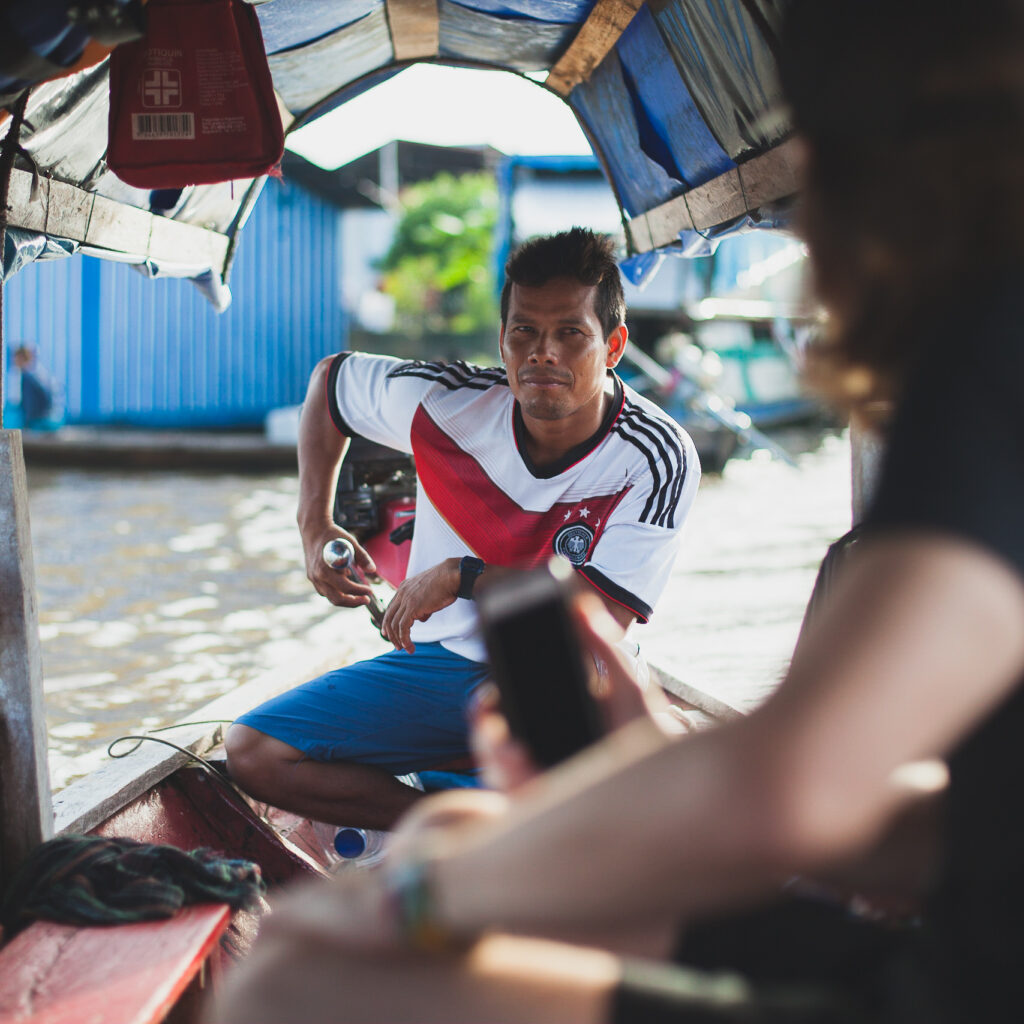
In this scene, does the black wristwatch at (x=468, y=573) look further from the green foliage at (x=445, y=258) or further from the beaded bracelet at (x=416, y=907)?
the green foliage at (x=445, y=258)

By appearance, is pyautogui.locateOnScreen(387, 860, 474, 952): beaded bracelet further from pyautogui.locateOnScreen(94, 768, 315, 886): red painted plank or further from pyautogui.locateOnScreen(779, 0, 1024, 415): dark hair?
pyautogui.locateOnScreen(94, 768, 315, 886): red painted plank

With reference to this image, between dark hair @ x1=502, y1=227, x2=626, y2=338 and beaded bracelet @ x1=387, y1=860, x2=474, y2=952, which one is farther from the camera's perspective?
dark hair @ x1=502, y1=227, x2=626, y2=338

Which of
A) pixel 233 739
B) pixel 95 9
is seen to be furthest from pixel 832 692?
pixel 233 739

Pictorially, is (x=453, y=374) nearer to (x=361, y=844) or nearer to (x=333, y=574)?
(x=333, y=574)

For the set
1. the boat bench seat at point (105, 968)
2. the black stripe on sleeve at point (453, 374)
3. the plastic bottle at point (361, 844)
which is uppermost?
the black stripe on sleeve at point (453, 374)

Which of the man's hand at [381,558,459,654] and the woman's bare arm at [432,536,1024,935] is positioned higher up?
the woman's bare arm at [432,536,1024,935]

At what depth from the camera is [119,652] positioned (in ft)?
20.4

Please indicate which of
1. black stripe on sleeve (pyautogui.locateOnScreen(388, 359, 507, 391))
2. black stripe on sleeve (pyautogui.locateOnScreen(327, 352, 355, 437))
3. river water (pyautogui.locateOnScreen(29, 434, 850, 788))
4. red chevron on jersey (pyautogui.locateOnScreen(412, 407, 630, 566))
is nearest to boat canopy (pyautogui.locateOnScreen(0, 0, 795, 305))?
black stripe on sleeve (pyautogui.locateOnScreen(327, 352, 355, 437))

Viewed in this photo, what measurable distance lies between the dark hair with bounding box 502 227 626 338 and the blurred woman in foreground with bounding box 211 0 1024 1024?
1.95m

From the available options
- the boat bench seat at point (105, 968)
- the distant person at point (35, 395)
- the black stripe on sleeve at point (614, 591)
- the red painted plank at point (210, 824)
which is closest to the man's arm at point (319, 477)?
the red painted plank at point (210, 824)

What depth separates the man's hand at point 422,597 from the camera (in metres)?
2.77

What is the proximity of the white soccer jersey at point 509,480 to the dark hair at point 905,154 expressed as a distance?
175cm

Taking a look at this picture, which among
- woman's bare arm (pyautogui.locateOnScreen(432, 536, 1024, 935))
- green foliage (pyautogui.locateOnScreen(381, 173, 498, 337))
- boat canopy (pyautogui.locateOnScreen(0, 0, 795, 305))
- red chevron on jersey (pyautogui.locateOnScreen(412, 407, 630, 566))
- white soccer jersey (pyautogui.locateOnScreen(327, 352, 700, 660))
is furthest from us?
green foliage (pyautogui.locateOnScreen(381, 173, 498, 337))

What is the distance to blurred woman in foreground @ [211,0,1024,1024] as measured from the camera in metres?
0.91
